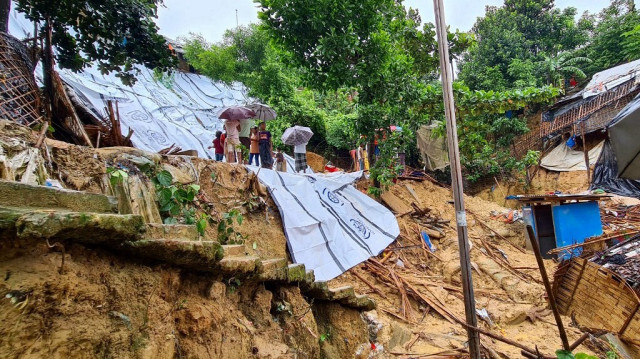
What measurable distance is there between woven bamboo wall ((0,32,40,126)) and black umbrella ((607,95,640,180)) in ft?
21.0

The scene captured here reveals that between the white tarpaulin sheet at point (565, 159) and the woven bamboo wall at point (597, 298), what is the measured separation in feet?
41.3

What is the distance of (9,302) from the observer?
0.98 m

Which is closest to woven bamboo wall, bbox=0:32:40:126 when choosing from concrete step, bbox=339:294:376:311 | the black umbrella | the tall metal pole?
concrete step, bbox=339:294:376:311

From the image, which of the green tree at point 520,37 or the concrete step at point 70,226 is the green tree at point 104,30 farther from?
the green tree at point 520,37

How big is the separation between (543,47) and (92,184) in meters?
23.3

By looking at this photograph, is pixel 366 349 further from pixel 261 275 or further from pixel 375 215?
pixel 375 215

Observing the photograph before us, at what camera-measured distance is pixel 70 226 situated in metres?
1.07

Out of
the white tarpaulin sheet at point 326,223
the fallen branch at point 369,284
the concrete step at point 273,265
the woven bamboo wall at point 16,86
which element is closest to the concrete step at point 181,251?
the concrete step at point 273,265

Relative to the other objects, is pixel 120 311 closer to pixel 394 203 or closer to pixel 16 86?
pixel 16 86

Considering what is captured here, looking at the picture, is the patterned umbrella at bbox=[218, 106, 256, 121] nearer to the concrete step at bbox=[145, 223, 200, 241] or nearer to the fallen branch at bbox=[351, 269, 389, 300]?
the fallen branch at bbox=[351, 269, 389, 300]

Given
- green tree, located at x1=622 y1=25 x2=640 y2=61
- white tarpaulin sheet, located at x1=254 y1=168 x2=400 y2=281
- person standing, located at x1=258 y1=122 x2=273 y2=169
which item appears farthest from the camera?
green tree, located at x1=622 y1=25 x2=640 y2=61

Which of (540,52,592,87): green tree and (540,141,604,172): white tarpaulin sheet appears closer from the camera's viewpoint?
(540,141,604,172): white tarpaulin sheet

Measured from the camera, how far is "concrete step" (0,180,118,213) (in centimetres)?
116

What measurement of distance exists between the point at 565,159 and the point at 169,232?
1906cm
